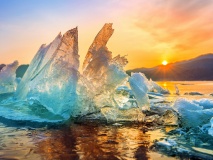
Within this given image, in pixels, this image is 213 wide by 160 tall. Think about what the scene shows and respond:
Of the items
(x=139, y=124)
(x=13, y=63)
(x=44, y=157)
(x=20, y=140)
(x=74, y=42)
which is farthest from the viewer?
(x=13, y=63)

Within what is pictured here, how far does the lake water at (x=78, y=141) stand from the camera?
458cm

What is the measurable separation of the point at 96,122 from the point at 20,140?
2.79 m

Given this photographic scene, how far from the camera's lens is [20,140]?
5707 millimetres

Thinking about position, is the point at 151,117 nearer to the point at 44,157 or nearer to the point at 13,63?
the point at 44,157

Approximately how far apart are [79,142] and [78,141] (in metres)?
0.11

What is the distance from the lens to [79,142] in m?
5.61

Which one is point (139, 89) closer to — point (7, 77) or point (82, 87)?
point (82, 87)

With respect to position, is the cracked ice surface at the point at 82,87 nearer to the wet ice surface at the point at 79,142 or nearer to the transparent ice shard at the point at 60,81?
the transparent ice shard at the point at 60,81

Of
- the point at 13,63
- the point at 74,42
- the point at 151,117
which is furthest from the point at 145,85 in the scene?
the point at 13,63

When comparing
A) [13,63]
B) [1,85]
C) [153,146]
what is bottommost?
[153,146]

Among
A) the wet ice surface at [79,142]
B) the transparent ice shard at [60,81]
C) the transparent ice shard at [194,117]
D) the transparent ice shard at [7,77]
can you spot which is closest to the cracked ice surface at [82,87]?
the transparent ice shard at [60,81]

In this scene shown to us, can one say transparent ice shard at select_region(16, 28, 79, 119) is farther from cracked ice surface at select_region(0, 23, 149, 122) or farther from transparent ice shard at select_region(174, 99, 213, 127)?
transparent ice shard at select_region(174, 99, 213, 127)

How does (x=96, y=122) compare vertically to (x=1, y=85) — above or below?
below

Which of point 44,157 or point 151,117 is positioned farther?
point 151,117
